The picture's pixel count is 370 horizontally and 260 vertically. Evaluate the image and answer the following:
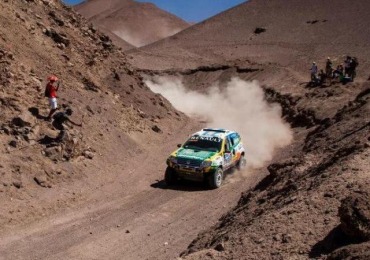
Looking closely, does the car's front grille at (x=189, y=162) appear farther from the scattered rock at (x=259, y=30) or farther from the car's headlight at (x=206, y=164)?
the scattered rock at (x=259, y=30)

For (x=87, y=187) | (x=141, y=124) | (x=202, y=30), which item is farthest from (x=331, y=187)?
(x=202, y=30)

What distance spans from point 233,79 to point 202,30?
37.5 m

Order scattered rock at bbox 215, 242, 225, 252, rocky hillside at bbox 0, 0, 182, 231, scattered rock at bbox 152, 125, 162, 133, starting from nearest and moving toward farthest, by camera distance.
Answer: scattered rock at bbox 215, 242, 225, 252 < rocky hillside at bbox 0, 0, 182, 231 < scattered rock at bbox 152, 125, 162, 133

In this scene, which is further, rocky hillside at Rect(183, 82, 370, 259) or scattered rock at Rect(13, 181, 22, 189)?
scattered rock at Rect(13, 181, 22, 189)

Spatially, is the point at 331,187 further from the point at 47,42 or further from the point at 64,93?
the point at 47,42

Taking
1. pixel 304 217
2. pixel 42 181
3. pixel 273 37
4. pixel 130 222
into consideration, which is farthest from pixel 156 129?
pixel 273 37

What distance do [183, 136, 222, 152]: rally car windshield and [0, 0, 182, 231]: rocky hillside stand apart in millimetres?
3194

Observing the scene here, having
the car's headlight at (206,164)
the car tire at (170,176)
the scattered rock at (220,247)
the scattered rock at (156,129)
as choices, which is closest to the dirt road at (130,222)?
the car tire at (170,176)

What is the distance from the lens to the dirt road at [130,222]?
41.2 ft

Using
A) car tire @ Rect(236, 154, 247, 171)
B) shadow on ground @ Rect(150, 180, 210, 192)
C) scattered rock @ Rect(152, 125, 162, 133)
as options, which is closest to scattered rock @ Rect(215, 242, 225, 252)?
shadow on ground @ Rect(150, 180, 210, 192)

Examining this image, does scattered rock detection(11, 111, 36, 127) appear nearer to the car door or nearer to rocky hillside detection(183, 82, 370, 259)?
Answer: the car door

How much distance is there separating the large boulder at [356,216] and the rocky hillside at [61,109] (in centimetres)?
952

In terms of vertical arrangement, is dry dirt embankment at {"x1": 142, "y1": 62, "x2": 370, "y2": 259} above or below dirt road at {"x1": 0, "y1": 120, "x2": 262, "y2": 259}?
above

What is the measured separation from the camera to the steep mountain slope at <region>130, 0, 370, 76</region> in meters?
57.3
